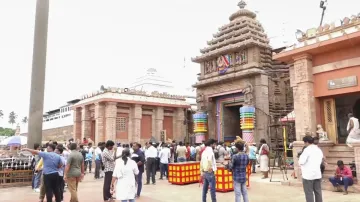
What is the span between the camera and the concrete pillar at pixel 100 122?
75.7ft

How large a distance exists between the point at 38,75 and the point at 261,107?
43.9 feet

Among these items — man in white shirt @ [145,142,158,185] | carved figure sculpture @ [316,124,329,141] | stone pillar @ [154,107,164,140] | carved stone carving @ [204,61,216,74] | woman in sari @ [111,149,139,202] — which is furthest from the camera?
stone pillar @ [154,107,164,140]

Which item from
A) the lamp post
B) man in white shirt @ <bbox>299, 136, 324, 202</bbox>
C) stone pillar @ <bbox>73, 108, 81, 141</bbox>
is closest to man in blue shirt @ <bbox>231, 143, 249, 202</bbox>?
man in white shirt @ <bbox>299, 136, 324, 202</bbox>

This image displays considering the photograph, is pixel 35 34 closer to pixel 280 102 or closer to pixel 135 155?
pixel 135 155

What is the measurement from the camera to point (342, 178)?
8.86m

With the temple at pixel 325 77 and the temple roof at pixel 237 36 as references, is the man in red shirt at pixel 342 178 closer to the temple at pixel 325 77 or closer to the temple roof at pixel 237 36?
the temple at pixel 325 77

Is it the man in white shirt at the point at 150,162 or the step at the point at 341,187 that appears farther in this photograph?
the man in white shirt at the point at 150,162

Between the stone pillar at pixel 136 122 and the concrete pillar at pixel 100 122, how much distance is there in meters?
2.25

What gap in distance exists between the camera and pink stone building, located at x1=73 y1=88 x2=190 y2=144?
2314cm

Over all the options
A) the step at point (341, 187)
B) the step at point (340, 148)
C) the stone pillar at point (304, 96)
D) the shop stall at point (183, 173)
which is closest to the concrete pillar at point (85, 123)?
the shop stall at point (183, 173)

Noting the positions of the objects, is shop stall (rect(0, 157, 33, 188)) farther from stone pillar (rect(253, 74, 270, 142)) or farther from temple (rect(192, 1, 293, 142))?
stone pillar (rect(253, 74, 270, 142))

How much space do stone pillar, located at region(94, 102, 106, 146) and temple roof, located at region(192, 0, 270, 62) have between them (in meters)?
8.34

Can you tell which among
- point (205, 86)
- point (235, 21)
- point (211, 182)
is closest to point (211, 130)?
point (205, 86)

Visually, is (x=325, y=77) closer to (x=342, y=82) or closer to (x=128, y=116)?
(x=342, y=82)
